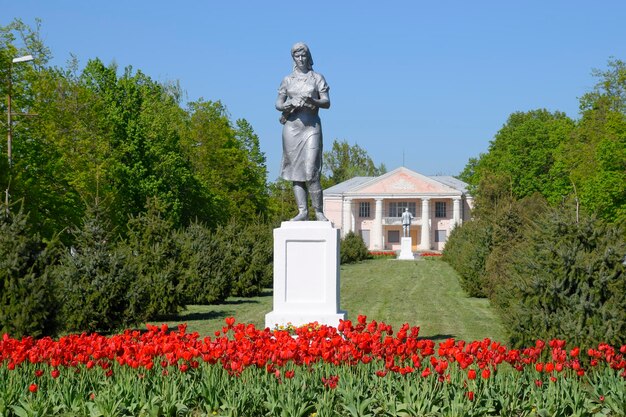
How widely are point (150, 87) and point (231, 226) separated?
108 ft

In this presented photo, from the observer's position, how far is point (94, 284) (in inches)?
596

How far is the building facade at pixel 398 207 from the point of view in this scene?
92.4 meters

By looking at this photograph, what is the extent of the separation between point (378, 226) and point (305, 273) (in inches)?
3239

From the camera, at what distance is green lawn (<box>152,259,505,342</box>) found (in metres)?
15.6

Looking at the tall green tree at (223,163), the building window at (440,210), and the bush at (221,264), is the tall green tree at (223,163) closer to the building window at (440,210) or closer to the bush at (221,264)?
the bush at (221,264)

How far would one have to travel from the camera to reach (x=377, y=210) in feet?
308

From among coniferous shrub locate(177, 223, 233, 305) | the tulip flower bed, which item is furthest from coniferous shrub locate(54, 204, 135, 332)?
the tulip flower bed

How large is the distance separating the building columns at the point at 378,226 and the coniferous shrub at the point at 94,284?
259ft

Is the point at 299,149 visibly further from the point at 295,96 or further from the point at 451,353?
the point at 451,353

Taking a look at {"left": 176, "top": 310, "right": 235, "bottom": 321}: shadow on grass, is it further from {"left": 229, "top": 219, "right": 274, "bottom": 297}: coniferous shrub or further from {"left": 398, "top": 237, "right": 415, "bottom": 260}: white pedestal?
{"left": 398, "top": 237, "right": 415, "bottom": 260}: white pedestal

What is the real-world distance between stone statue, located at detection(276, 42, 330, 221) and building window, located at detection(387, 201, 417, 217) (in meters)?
82.1


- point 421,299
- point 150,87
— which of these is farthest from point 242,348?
point 150,87

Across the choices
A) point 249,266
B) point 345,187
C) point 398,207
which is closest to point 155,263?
point 249,266

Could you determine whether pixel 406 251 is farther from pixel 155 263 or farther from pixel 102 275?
pixel 102 275
